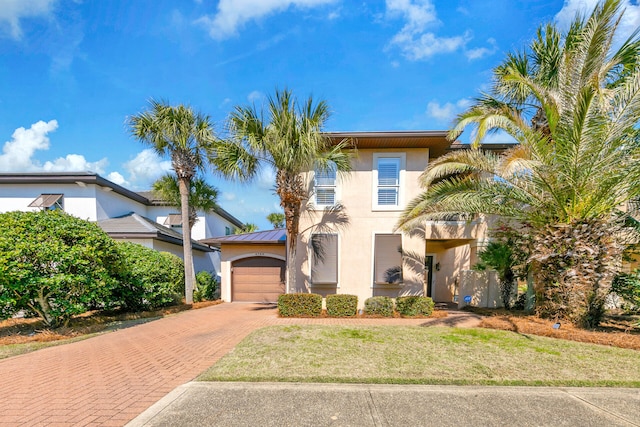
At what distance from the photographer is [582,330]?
269 inches

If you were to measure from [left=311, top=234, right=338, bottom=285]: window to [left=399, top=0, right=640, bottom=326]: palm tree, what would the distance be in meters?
4.48

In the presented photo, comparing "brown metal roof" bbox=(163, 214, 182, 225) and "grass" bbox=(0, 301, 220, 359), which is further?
"brown metal roof" bbox=(163, 214, 182, 225)

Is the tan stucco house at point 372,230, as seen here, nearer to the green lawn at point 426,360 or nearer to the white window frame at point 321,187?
the white window frame at point 321,187

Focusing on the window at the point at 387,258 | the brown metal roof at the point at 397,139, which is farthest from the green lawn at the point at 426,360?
the brown metal roof at the point at 397,139

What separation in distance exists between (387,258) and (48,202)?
17698mm

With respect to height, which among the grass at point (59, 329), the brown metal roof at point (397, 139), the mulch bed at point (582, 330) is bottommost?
the grass at point (59, 329)

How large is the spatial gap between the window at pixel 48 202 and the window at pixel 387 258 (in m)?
16.4

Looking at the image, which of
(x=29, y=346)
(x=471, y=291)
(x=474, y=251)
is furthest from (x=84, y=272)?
(x=474, y=251)

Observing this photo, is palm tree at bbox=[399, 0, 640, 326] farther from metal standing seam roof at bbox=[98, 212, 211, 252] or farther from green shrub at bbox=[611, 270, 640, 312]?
metal standing seam roof at bbox=[98, 212, 211, 252]

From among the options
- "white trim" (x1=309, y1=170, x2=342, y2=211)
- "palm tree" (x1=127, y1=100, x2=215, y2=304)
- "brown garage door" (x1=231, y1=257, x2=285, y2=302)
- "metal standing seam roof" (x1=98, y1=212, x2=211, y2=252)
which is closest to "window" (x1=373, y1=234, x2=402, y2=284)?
"white trim" (x1=309, y1=170, x2=342, y2=211)

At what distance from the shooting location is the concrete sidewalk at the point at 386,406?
10.7 feet

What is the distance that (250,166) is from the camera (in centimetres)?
940

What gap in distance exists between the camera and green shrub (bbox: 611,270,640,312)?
6.76 metres

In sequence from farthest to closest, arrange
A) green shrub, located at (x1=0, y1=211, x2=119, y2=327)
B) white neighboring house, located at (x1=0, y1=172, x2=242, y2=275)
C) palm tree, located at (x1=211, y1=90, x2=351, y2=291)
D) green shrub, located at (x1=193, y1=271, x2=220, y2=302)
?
white neighboring house, located at (x1=0, y1=172, x2=242, y2=275), green shrub, located at (x1=193, y1=271, x2=220, y2=302), palm tree, located at (x1=211, y1=90, x2=351, y2=291), green shrub, located at (x1=0, y1=211, x2=119, y2=327)
